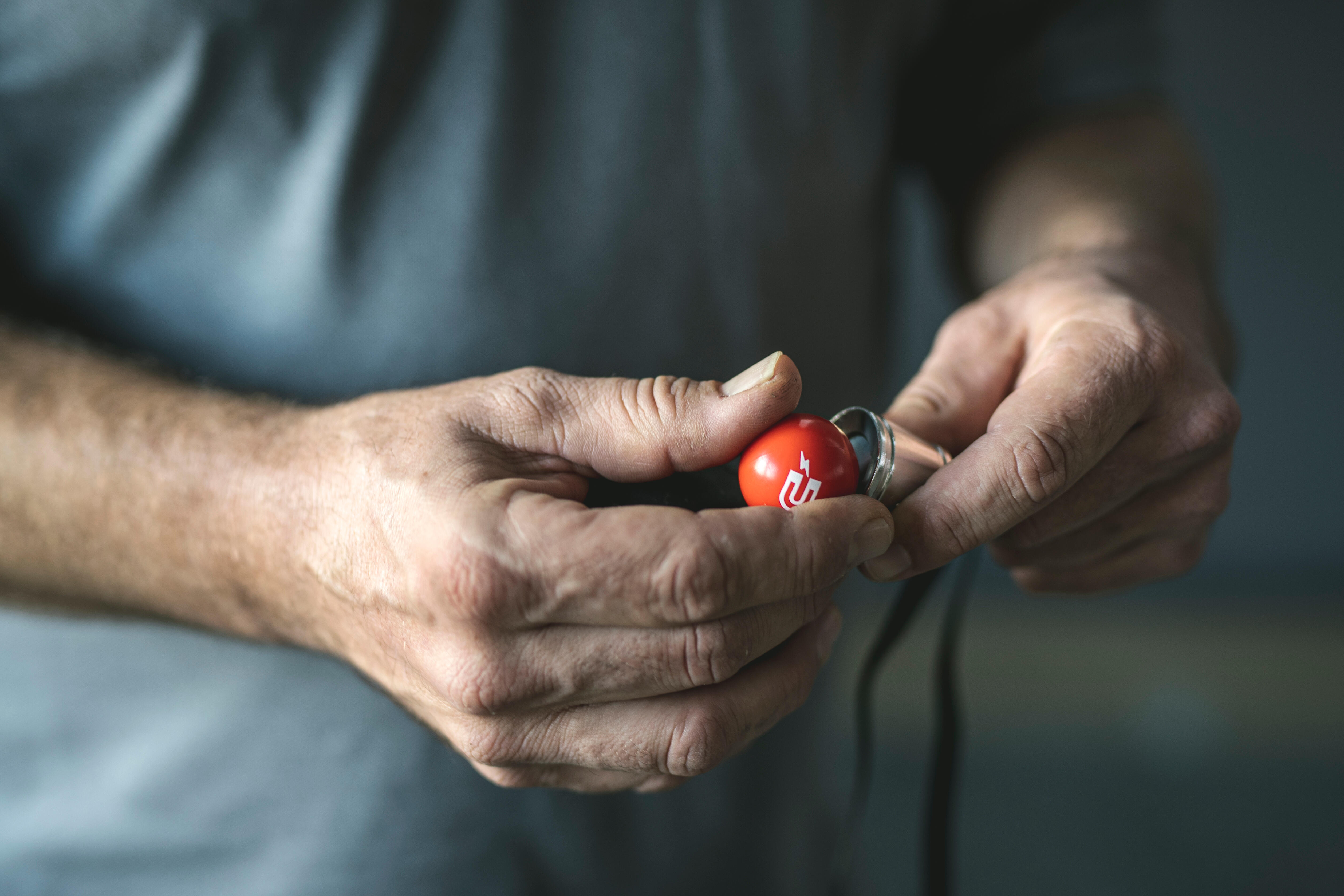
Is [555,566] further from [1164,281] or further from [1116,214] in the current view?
[1116,214]

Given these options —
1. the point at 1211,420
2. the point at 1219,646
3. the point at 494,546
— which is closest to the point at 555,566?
the point at 494,546

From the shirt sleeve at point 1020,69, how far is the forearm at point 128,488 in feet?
4.04

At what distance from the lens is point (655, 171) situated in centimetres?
114

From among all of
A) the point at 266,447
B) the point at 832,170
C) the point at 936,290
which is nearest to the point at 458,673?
the point at 266,447

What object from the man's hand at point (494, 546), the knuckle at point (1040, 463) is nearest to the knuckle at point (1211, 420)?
the knuckle at point (1040, 463)

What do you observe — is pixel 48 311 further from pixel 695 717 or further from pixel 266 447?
pixel 695 717

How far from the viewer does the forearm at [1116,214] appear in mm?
1126

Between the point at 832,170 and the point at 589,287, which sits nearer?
the point at 589,287

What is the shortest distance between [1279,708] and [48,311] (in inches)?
165

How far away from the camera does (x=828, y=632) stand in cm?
87

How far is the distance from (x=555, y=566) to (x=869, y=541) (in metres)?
0.28

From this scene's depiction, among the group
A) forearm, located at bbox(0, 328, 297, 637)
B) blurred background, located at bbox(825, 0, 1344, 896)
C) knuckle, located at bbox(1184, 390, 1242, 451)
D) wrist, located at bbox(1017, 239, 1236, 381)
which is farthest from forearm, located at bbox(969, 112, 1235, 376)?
blurred background, located at bbox(825, 0, 1344, 896)

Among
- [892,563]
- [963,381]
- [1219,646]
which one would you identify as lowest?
[1219,646]

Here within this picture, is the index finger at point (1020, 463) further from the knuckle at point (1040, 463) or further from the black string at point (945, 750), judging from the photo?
the black string at point (945, 750)
